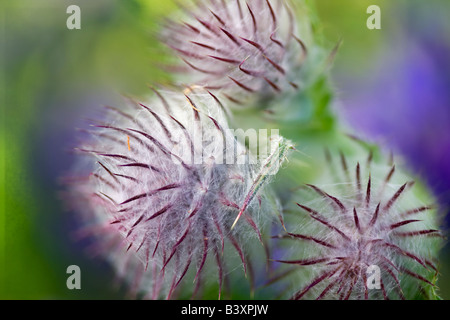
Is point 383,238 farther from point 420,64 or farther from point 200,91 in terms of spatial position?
point 420,64

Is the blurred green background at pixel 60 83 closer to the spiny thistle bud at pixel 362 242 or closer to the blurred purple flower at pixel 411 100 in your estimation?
the blurred purple flower at pixel 411 100

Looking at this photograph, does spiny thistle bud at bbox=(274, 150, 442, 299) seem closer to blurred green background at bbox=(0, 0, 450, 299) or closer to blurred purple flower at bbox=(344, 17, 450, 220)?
blurred purple flower at bbox=(344, 17, 450, 220)

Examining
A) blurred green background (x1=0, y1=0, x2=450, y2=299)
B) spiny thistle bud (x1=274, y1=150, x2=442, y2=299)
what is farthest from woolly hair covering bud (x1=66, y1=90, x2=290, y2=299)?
blurred green background (x1=0, y1=0, x2=450, y2=299)

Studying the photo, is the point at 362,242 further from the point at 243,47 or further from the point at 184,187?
the point at 243,47

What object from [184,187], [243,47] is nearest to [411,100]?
[243,47]

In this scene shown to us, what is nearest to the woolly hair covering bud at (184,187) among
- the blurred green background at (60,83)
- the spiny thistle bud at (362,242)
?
the spiny thistle bud at (362,242)
